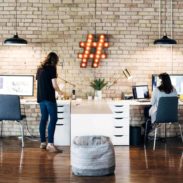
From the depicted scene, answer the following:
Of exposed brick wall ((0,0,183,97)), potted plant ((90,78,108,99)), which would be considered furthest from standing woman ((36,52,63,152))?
exposed brick wall ((0,0,183,97))

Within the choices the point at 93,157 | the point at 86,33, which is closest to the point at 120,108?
the point at 86,33

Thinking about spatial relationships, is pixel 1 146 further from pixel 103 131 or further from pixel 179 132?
pixel 179 132

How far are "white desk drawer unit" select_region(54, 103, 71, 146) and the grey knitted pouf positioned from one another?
80.1 inches

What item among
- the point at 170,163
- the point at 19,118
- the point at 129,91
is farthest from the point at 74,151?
the point at 129,91

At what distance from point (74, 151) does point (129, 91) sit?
3.18 m

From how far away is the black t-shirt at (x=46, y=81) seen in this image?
6270mm

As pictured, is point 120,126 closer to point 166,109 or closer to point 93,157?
point 166,109

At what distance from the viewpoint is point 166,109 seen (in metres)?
6.66

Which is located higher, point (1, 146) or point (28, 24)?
point (28, 24)

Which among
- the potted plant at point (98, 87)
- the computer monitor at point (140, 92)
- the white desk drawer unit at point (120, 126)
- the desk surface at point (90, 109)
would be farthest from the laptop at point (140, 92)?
the desk surface at point (90, 109)

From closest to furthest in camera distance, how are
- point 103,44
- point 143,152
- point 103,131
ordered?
point 103,131, point 143,152, point 103,44

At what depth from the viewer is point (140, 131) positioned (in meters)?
7.19

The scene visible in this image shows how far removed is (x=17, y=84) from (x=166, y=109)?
9.28 ft

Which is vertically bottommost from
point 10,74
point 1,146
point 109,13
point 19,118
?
point 1,146
